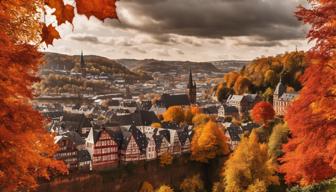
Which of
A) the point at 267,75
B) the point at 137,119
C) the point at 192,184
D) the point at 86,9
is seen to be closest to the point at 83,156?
the point at 192,184

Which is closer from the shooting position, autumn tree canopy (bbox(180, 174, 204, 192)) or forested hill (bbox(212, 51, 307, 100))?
autumn tree canopy (bbox(180, 174, 204, 192))

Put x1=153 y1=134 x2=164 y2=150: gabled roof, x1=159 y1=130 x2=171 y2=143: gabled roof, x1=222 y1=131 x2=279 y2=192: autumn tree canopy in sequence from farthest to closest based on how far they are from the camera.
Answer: x1=159 y1=130 x2=171 y2=143: gabled roof < x1=153 y1=134 x2=164 y2=150: gabled roof < x1=222 y1=131 x2=279 y2=192: autumn tree canopy

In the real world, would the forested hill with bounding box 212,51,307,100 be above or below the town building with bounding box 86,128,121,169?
above

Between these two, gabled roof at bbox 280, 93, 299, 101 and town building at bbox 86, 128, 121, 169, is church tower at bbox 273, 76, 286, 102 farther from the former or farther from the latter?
town building at bbox 86, 128, 121, 169

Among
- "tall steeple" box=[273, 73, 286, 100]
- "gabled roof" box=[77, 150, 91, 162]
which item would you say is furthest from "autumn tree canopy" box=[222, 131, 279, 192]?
"tall steeple" box=[273, 73, 286, 100]

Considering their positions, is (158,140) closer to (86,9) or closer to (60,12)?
(60,12)

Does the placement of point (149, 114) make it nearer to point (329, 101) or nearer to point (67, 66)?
point (329, 101)
